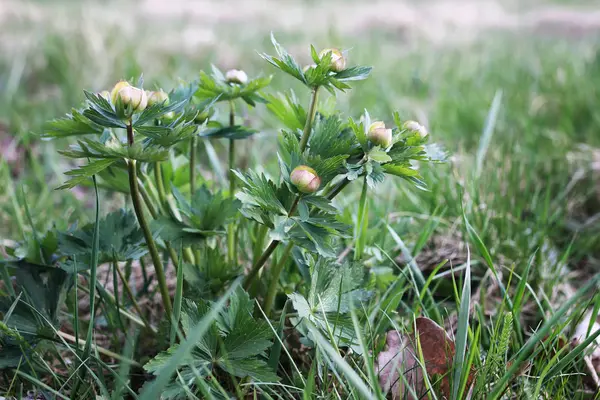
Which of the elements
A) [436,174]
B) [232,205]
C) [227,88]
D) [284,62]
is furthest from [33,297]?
[436,174]

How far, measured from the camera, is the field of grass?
1.05 meters

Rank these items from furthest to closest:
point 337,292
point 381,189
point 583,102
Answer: point 583,102, point 381,189, point 337,292

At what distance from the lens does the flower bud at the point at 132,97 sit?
33.9 inches

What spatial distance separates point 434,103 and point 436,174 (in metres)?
1.26

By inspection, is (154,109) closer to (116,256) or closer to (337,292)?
(116,256)

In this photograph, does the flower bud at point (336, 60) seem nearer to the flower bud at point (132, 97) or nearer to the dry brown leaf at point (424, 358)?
the flower bud at point (132, 97)

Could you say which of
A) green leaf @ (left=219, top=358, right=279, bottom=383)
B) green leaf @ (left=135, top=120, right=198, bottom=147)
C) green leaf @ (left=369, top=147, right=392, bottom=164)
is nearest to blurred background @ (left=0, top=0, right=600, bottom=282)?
green leaf @ (left=369, top=147, right=392, bottom=164)

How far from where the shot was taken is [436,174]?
169 cm

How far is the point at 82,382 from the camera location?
0.96m

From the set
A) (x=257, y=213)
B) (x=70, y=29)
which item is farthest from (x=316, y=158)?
(x=70, y=29)

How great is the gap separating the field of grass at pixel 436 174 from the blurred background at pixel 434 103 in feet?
0.03

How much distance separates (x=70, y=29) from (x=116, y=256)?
311 cm

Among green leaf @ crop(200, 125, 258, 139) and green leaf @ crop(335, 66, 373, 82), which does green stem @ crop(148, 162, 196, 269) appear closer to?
green leaf @ crop(200, 125, 258, 139)

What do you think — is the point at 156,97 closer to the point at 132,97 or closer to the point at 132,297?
the point at 132,97
